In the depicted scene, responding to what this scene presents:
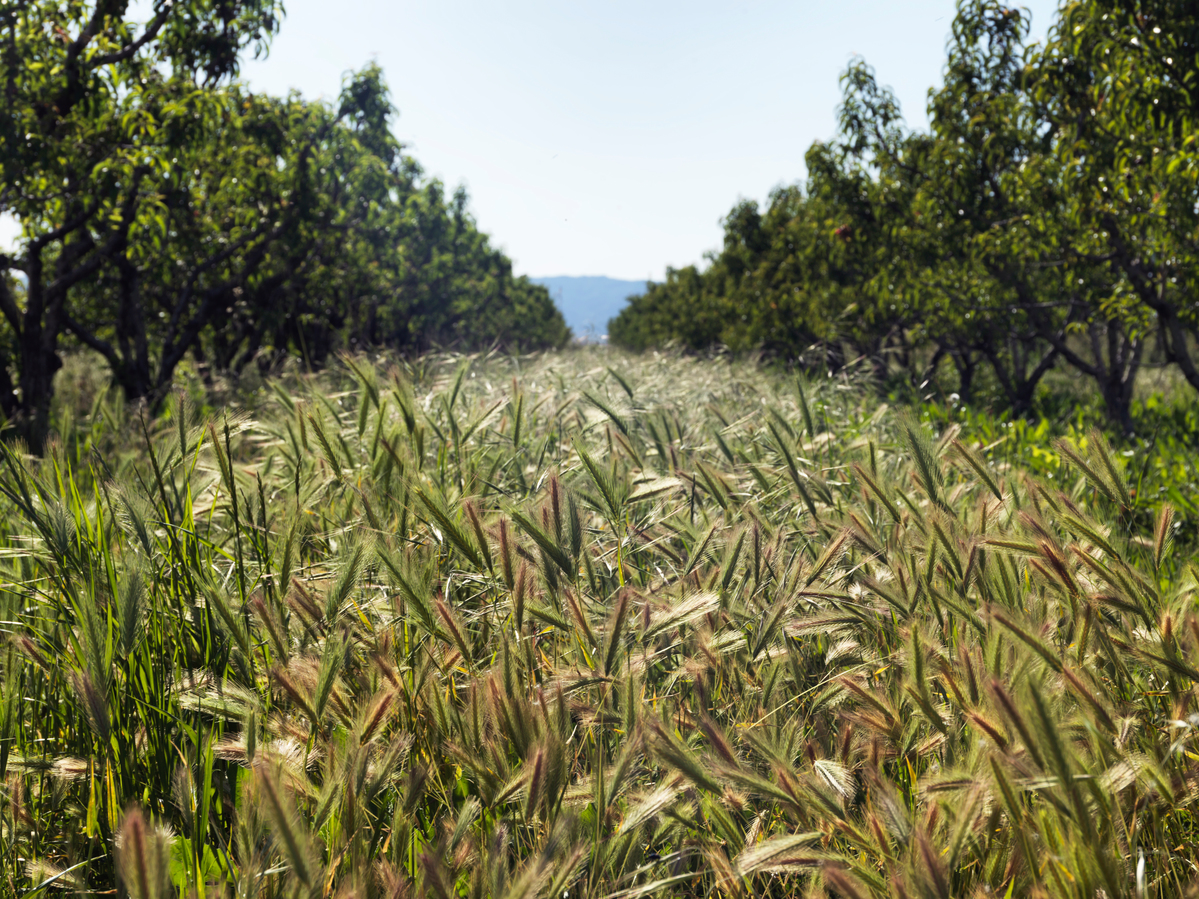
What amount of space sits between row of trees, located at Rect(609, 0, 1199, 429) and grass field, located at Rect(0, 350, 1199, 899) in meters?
3.81

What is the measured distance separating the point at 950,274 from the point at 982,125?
147cm

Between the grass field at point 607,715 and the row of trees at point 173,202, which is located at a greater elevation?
the row of trees at point 173,202

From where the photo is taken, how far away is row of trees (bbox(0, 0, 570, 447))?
225 inches

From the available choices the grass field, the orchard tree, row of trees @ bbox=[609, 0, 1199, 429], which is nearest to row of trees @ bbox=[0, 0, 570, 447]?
the orchard tree

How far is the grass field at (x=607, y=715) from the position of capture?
86 centimetres

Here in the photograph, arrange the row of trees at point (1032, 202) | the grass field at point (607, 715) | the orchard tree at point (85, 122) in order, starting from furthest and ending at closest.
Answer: the orchard tree at point (85, 122), the row of trees at point (1032, 202), the grass field at point (607, 715)

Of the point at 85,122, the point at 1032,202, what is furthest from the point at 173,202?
the point at 1032,202

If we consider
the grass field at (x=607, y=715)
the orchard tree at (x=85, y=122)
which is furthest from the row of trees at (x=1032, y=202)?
the orchard tree at (x=85, y=122)

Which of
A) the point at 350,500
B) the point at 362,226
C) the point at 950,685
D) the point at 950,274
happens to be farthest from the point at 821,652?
the point at 362,226

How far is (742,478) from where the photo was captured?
94.3 inches

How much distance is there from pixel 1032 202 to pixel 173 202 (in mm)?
8561

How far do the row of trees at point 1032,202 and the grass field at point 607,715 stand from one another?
381 centimetres

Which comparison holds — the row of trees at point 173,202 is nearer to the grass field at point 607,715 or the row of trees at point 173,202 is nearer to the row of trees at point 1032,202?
the grass field at point 607,715

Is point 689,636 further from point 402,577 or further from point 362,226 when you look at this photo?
point 362,226
